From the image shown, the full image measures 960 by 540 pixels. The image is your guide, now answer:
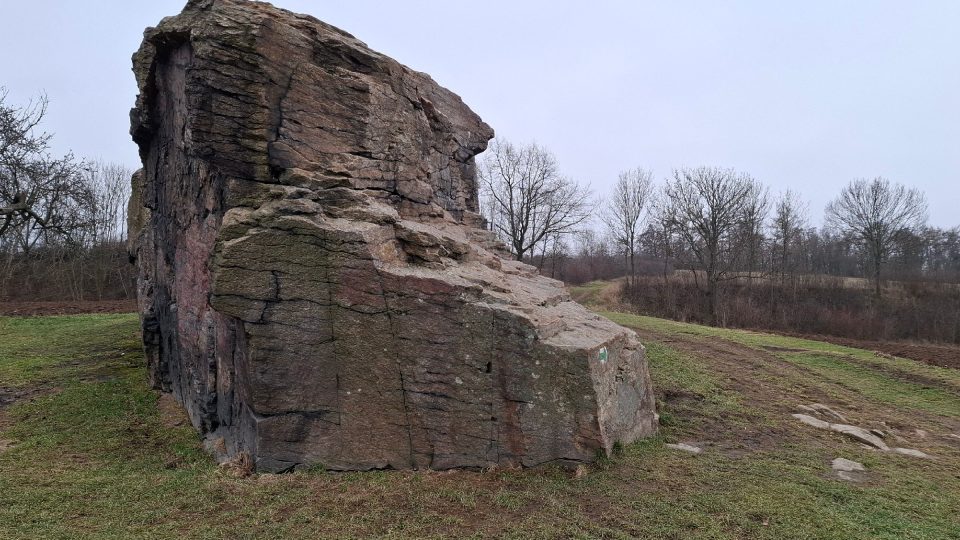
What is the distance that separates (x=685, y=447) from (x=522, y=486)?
3.03 m

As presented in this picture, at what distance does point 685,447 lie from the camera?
26.3 ft

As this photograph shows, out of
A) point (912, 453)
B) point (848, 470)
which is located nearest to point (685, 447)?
point (848, 470)

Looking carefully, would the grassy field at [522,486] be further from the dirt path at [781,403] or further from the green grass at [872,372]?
the green grass at [872,372]

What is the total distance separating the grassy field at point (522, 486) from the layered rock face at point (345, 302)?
499 mm

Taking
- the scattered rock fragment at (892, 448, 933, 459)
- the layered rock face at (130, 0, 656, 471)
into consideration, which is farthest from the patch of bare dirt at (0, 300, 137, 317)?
the scattered rock fragment at (892, 448, 933, 459)

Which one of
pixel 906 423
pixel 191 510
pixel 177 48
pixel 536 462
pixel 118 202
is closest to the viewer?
pixel 191 510

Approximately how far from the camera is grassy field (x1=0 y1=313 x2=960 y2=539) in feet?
18.0

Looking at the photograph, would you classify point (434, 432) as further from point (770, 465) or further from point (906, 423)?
point (906, 423)

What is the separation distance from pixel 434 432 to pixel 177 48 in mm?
8456

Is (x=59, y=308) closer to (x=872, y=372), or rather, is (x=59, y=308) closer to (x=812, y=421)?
(x=812, y=421)

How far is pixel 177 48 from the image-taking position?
988 cm

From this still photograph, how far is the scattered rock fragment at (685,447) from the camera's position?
785 cm

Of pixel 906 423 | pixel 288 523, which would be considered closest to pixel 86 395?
pixel 288 523

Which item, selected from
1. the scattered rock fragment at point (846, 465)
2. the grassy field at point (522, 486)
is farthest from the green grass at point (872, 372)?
the scattered rock fragment at point (846, 465)
